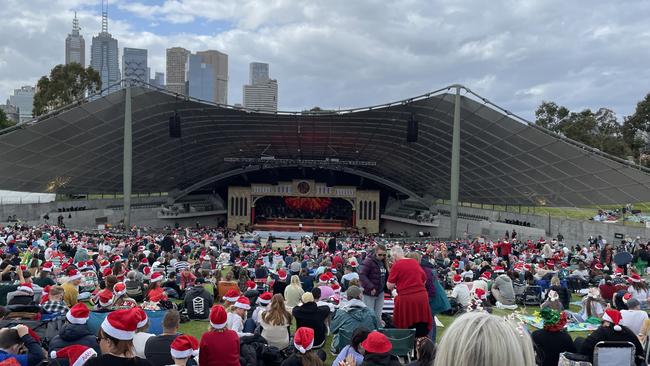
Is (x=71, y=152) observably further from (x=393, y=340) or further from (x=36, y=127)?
(x=393, y=340)

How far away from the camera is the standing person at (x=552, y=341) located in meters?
6.31

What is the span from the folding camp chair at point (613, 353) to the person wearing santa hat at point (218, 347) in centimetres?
412

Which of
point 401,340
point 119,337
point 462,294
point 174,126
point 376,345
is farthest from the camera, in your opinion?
point 174,126

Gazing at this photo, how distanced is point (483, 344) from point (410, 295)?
18.9 ft

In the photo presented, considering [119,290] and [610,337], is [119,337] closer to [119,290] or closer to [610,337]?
[610,337]

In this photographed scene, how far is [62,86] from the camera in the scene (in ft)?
191

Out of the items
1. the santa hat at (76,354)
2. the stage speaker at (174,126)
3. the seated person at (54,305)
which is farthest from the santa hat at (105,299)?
the stage speaker at (174,126)

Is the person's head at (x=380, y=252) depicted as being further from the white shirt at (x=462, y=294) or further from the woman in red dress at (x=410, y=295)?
the white shirt at (x=462, y=294)

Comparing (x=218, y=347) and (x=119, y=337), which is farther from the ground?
(x=119, y=337)

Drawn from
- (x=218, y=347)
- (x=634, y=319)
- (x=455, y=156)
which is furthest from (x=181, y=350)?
(x=455, y=156)

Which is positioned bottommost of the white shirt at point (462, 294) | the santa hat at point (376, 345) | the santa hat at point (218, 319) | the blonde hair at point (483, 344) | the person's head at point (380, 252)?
the white shirt at point (462, 294)

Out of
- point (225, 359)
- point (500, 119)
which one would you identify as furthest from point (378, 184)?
point (225, 359)

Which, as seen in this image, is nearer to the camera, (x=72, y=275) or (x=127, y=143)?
(x=72, y=275)

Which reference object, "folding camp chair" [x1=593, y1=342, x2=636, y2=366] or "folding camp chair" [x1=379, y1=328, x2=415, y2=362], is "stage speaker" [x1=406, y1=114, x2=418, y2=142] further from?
"folding camp chair" [x1=593, y1=342, x2=636, y2=366]
